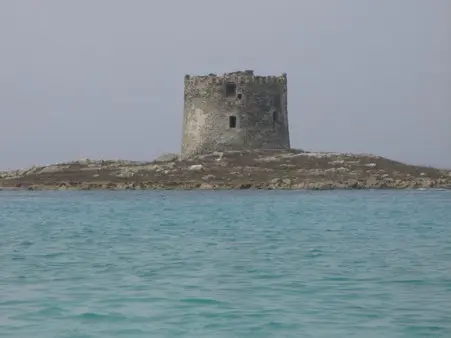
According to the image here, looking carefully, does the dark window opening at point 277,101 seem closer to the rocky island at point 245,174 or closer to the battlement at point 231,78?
the battlement at point 231,78

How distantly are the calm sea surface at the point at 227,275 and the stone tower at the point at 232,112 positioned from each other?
86.5ft

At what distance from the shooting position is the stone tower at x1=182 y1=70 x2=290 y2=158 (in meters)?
61.9

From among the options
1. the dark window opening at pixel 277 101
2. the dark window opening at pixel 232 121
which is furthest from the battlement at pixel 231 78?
the dark window opening at pixel 232 121

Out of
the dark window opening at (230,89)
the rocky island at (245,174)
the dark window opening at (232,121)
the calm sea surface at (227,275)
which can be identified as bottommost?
the calm sea surface at (227,275)

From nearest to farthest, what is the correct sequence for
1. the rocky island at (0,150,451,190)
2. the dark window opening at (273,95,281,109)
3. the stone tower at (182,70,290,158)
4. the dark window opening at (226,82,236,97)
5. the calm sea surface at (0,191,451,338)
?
the calm sea surface at (0,191,451,338)
the rocky island at (0,150,451,190)
the stone tower at (182,70,290,158)
the dark window opening at (226,82,236,97)
the dark window opening at (273,95,281,109)

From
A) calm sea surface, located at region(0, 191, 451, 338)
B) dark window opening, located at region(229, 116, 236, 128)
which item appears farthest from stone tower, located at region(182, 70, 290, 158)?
calm sea surface, located at region(0, 191, 451, 338)

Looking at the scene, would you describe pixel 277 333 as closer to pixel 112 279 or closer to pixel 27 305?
pixel 27 305

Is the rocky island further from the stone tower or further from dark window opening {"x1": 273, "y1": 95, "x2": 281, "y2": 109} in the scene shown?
dark window opening {"x1": 273, "y1": 95, "x2": 281, "y2": 109}

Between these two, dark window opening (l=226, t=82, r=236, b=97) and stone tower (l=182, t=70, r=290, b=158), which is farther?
dark window opening (l=226, t=82, r=236, b=97)

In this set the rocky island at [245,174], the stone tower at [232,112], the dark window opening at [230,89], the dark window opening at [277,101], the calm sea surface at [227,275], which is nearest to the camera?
the calm sea surface at [227,275]

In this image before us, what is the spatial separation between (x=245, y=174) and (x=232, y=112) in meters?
8.83

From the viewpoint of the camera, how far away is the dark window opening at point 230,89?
2451 inches

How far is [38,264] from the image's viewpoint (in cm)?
1953

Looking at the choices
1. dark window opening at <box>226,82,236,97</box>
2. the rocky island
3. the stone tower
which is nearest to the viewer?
the rocky island
